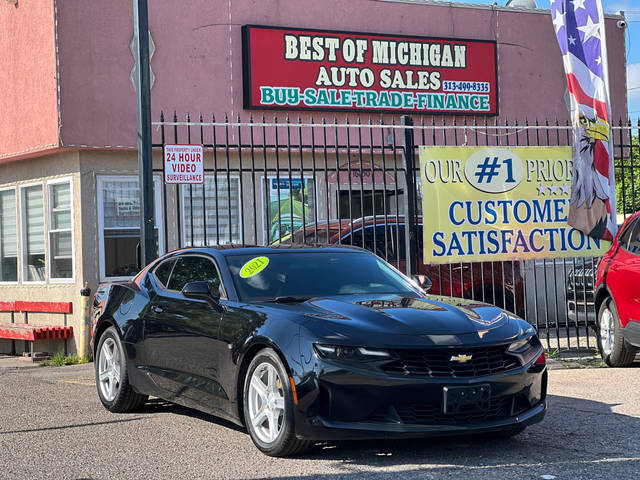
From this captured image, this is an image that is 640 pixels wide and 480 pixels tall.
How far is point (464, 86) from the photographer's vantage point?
18.1m

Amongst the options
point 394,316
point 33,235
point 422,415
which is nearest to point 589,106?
point 394,316

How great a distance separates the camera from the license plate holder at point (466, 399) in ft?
20.4

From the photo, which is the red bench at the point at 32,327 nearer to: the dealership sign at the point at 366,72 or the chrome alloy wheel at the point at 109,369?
the dealership sign at the point at 366,72

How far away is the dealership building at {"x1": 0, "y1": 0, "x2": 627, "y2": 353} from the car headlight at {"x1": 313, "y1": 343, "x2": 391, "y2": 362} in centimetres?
770

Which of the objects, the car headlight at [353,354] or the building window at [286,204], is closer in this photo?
the car headlight at [353,354]

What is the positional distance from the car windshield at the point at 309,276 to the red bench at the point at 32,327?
25.1 ft

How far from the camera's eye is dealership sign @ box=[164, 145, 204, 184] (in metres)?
10.9

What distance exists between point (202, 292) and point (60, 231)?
29.2 ft

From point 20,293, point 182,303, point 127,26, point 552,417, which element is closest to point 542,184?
point 552,417

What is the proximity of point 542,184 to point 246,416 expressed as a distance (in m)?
6.53

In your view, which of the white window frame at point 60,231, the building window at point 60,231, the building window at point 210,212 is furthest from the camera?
the building window at point 210,212

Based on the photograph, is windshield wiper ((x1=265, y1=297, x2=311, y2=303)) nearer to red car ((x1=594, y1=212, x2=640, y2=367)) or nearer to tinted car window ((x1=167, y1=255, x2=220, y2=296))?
tinted car window ((x1=167, y1=255, x2=220, y2=296))

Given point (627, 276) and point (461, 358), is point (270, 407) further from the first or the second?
point (627, 276)

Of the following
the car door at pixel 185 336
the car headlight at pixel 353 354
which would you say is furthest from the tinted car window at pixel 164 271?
the car headlight at pixel 353 354
